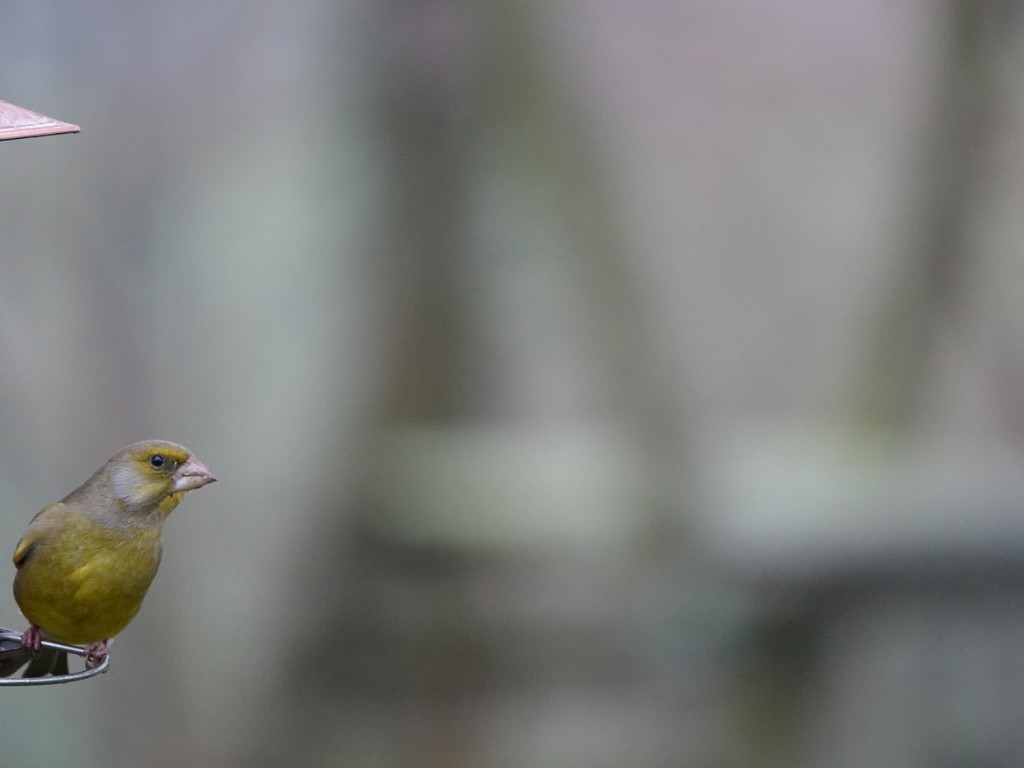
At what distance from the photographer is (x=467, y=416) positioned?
4941 millimetres

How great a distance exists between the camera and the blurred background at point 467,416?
462cm

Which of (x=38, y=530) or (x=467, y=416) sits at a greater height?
(x=38, y=530)

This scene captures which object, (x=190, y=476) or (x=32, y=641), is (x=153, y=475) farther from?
(x=32, y=641)

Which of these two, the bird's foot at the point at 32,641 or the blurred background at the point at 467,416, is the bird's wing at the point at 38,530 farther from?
the blurred background at the point at 467,416

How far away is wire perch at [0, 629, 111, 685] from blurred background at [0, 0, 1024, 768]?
8.40 ft

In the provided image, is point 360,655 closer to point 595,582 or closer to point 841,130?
point 595,582

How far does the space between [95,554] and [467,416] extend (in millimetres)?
2878

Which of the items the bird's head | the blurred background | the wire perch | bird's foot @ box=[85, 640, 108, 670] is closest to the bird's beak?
the bird's head

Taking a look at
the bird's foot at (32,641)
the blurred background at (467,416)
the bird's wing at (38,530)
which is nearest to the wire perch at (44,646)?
the bird's foot at (32,641)

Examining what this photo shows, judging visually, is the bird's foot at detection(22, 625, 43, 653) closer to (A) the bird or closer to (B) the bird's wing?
(A) the bird

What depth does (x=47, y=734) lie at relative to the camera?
17.8 ft

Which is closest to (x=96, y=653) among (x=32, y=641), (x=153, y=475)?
(x=32, y=641)

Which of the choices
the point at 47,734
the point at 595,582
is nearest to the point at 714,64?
the point at 595,582

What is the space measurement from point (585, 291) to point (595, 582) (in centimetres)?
143
